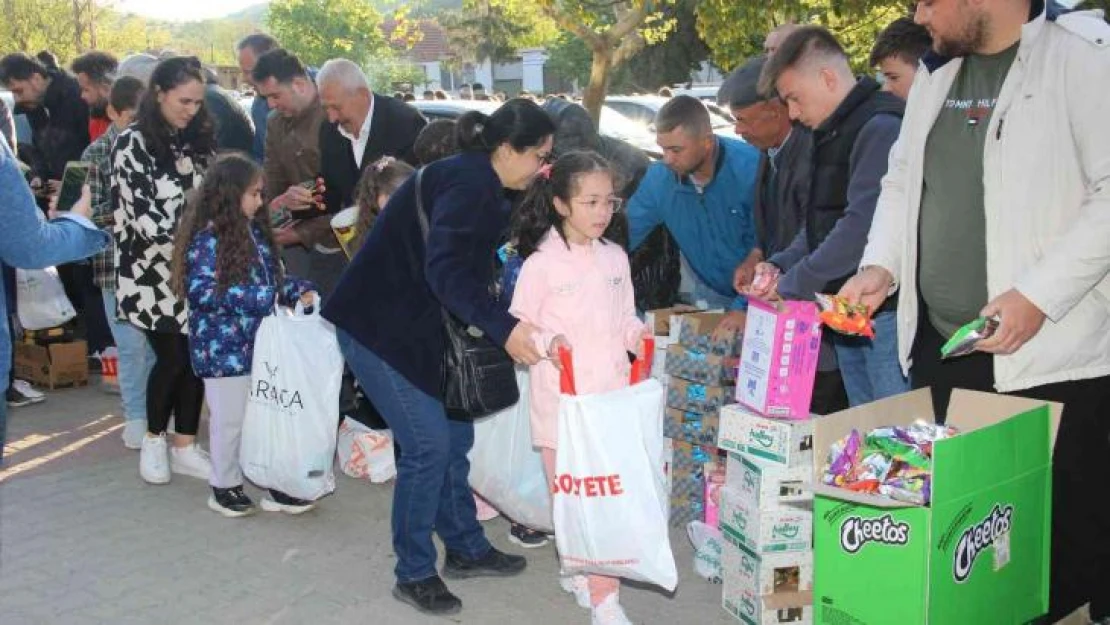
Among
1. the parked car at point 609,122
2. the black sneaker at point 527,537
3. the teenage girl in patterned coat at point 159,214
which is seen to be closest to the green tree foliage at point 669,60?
the parked car at point 609,122

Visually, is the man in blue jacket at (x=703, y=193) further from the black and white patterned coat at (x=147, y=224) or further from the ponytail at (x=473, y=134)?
the black and white patterned coat at (x=147, y=224)

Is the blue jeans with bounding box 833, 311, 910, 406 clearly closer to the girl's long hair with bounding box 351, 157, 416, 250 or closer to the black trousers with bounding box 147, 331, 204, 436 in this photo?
the girl's long hair with bounding box 351, 157, 416, 250

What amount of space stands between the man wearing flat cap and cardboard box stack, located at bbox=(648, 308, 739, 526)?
314 mm

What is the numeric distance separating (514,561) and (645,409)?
1290 mm

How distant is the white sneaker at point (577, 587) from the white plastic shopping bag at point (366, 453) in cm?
161

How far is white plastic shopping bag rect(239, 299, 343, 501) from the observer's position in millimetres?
5121

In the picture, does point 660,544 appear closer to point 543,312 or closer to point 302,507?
point 543,312

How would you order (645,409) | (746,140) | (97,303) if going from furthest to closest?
1. (97,303)
2. (746,140)
3. (645,409)

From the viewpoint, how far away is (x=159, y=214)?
5789 mm

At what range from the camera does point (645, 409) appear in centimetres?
385

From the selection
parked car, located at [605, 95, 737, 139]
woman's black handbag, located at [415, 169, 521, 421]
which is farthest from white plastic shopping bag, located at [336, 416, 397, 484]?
parked car, located at [605, 95, 737, 139]

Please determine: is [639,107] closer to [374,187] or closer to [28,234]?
[374,187]

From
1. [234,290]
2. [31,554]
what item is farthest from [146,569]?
[234,290]

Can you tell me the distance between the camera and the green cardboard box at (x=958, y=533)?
9.81 feet
